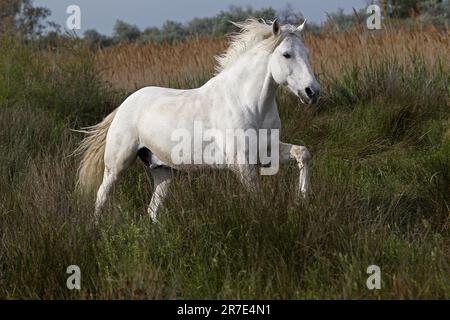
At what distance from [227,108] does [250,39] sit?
649 mm

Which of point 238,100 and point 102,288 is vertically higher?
point 238,100

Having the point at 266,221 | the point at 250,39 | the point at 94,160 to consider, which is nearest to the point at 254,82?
the point at 250,39

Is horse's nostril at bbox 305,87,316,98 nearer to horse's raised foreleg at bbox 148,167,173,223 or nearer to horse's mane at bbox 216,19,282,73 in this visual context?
horse's mane at bbox 216,19,282,73

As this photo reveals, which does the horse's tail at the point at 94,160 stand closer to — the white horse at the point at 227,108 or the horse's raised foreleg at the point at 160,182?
the white horse at the point at 227,108

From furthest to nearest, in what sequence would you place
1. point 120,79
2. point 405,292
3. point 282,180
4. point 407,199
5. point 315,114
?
point 120,79 < point 315,114 < point 407,199 < point 282,180 < point 405,292

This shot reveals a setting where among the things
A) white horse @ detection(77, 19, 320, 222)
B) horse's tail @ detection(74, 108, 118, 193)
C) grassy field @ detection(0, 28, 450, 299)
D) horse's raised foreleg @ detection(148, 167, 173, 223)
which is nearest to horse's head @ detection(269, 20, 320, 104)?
white horse @ detection(77, 19, 320, 222)

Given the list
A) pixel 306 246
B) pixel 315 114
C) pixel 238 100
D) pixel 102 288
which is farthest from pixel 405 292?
pixel 315 114

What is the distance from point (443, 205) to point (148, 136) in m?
2.50

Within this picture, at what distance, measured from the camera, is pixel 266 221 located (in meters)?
5.59

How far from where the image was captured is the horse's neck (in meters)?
6.86

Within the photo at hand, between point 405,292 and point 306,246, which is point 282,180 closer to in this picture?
point 306,246

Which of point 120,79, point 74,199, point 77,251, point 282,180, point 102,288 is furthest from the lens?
point 120,79

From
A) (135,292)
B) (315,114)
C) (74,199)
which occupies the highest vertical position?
(315,114)

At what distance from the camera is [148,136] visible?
739 centimetres
